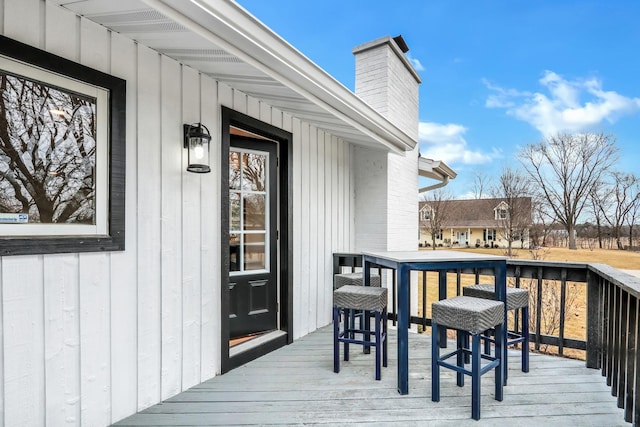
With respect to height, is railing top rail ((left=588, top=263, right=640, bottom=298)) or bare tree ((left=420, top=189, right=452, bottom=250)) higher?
bare tree ((left=420, top=189, right=452, bottom=250))

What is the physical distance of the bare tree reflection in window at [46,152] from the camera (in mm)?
1584

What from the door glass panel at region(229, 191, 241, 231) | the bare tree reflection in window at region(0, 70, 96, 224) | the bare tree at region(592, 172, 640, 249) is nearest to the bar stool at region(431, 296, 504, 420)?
the door glass panel at region(229, 191, 241, 231)

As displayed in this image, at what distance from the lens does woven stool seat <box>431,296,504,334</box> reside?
2166 millimetres

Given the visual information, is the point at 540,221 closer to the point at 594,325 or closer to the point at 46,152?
the point at 594,325

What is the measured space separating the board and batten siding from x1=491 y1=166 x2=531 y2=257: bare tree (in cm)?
1205

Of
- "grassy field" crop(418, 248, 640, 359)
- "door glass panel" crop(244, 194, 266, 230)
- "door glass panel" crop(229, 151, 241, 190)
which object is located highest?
"door glass panel" crop(229, 151, 241, 190)

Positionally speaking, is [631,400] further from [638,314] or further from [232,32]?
[232,32]

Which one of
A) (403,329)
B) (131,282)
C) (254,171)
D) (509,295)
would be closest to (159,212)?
(131,282)

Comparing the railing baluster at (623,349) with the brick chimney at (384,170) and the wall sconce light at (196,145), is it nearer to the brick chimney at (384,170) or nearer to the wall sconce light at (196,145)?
the brick chimney at (384,170)

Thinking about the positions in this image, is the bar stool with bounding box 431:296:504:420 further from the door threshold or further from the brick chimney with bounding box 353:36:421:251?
the brick chimney with bounding box 353:36:421:251

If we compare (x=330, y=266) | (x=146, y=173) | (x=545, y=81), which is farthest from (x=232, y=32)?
(x=545, y=81)

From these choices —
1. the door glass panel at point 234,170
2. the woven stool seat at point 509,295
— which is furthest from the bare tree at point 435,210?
the door glass panel at point 234,170

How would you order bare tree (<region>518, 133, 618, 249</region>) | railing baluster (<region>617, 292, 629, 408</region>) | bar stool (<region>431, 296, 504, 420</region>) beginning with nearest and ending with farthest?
railing baluster (<region>617, 292, 629, 408</region>), bar stool (<region>431, 296, 504, 420</region>), bare tree (<region>518, 133, 618, 249</region>)

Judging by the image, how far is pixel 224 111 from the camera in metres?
2.73
